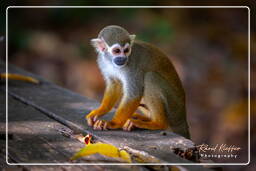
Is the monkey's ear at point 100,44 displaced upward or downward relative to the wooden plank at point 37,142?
upward

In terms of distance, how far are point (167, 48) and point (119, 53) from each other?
316 centimetres

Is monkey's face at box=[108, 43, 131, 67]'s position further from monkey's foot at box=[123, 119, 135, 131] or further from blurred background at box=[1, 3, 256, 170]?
blurred background at box=[1, 3, 256, 170]

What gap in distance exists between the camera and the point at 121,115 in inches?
146

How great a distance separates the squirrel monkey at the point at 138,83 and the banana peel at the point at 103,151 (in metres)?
0.85

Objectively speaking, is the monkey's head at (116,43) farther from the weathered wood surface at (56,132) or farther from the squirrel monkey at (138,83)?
the weathered wood surface at (56,132)

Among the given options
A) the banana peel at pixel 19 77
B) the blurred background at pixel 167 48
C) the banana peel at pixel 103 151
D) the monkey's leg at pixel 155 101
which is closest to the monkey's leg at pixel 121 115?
the monkey's leg at pixel 155 101

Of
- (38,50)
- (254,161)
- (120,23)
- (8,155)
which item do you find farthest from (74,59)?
(8,155)

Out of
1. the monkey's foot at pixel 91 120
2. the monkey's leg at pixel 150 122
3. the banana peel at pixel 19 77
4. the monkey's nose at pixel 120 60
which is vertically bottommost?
the monkey's leg at pixel 150 122

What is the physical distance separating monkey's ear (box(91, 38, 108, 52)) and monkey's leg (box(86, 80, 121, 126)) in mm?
317

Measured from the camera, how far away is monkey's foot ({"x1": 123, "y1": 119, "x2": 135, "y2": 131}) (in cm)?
344

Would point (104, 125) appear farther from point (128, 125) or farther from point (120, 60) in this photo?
point (120, 60)

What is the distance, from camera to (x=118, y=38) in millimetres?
3791

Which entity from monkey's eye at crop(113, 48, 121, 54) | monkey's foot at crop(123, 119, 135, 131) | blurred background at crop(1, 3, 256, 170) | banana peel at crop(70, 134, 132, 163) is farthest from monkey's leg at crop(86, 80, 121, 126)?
blurred background at crop(1, 3, 256, 170)

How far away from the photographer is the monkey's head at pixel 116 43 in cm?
380
